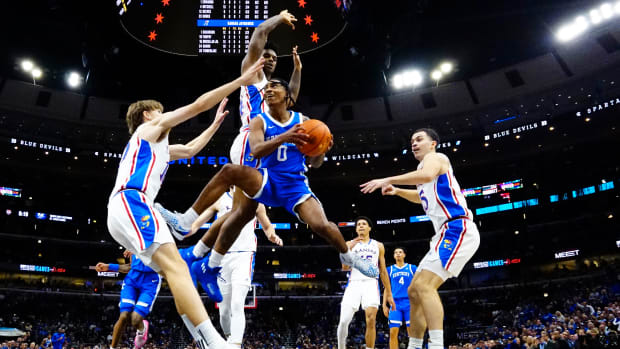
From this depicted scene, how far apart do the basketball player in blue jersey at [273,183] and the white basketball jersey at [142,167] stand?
58 cm

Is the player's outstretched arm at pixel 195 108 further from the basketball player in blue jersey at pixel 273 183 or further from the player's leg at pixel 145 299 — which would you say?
the player's leg at pixel 145 299

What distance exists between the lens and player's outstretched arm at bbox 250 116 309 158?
193 inches

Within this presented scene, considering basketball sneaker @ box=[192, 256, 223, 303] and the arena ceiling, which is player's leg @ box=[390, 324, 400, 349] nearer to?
basketball sneaker @ box=[192, 256, 223, 303]

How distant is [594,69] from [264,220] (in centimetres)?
2694

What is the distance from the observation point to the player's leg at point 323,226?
5.15 metres

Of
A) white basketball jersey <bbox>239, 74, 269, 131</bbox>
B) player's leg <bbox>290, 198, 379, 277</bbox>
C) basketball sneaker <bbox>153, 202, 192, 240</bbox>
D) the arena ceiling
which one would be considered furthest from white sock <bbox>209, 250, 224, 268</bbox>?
the arena ceiling

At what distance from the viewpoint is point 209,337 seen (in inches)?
153

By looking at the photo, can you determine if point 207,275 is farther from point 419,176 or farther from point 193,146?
point 419,176

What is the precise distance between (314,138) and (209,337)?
2205mm

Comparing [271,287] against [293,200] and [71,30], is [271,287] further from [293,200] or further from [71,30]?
[293,200]

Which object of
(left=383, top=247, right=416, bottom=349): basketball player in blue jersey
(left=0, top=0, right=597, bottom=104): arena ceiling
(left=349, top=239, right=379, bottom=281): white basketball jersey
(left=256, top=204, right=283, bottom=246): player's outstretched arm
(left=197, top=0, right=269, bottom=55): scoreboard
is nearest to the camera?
(left=256, top=204, right=283, bottom=246): player's outstretched arm

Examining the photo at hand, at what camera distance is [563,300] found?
2647 cm

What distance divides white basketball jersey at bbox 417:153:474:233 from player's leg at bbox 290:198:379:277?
1.15 m

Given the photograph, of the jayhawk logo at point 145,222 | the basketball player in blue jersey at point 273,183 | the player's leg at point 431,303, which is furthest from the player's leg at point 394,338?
the jayhawk logo at point 145,222
